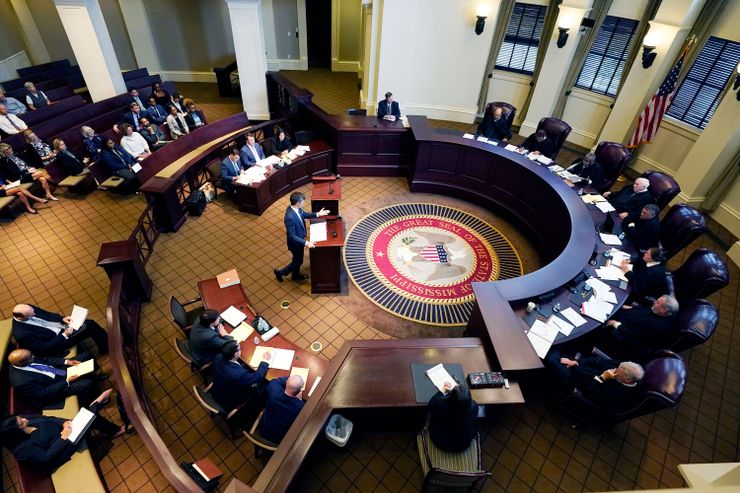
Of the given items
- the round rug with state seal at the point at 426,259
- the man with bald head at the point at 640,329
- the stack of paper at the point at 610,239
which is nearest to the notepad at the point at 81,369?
the round rug with state seal at the point at 426,259

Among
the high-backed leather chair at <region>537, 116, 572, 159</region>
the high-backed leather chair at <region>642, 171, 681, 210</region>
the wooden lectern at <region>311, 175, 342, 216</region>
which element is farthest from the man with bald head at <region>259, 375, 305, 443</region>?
the high-backed leather chair at <region>537, 116, 572, 159</region>

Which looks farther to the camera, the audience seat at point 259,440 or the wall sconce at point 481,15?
the wall sconce at point 481,15

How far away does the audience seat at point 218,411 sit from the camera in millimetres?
3922

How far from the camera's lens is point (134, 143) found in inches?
337

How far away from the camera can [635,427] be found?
4.82m

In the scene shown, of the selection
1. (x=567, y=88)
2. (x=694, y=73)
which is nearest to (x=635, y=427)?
(x=694, y=73)

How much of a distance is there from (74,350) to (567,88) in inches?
488

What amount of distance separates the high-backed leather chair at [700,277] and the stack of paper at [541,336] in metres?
2.28

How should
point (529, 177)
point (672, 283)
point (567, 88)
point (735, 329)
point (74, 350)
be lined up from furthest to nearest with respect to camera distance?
point (567, 88) → point (529, 177) → point (735, 329) → point (672, 283) → point (74, 350)

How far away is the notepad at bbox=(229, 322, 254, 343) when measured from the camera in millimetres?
4707

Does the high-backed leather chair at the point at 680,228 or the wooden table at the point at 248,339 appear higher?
the high-backed leather chair at the point at 680,228

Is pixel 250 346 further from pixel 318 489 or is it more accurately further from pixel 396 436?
pixel 396 436

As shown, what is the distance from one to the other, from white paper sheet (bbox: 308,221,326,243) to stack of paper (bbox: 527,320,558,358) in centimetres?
319

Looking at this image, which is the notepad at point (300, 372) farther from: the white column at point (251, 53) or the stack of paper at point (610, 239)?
the white column at point (251, 53)
